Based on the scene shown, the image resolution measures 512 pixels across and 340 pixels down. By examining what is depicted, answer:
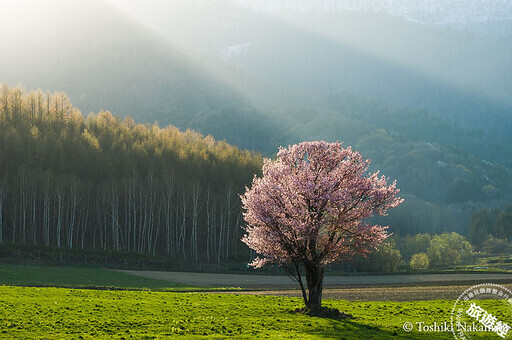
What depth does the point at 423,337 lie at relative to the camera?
2655 centimetres

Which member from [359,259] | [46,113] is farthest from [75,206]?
[359,259]

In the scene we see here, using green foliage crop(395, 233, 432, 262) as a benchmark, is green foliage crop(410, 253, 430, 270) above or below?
below

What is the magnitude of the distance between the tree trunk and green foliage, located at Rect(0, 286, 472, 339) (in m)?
1.17

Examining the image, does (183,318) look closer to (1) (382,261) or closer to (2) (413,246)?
(1) (382,261)

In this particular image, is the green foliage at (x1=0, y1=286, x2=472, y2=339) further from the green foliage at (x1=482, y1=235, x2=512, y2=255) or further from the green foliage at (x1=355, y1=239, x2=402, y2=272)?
the green foliage at (x1=482, y1=235, x2=512, y2=255)

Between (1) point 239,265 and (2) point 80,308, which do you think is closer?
(2) point 80,308

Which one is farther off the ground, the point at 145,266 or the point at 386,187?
the point at 386,187

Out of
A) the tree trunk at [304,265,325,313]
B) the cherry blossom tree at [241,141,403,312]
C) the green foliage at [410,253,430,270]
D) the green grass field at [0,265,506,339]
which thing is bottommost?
the green foliage at [410,253,430,270]

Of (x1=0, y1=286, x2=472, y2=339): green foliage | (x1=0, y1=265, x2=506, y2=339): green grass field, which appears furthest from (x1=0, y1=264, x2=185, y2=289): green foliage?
(x1=0, y1=286, x2=472, y2=339): green foliage

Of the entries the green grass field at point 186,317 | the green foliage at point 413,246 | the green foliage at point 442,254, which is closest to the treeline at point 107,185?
the green foliage at point 442,254

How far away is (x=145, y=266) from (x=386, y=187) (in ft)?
207

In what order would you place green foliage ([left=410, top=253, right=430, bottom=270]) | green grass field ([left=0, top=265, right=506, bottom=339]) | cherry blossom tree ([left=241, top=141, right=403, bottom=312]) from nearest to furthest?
green grass field ([left=0, top=265, right=506, bottom=339]), cherry blossom tree ([left=241, top=141, right=403, bottom=312]), green foliage ([left=410, top=253, right=430, bottom=270])

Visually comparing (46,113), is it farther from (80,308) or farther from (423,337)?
(423,337)

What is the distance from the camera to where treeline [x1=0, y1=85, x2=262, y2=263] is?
9338 cm
